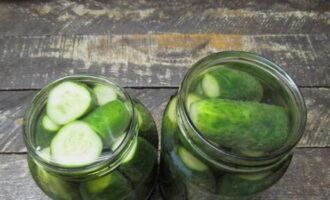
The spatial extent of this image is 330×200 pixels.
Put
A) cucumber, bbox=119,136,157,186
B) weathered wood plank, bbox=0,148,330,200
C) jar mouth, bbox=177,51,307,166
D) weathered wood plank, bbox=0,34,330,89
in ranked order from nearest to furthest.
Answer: jar mouth, bbox=177,51,307,166 → cucumber, bbox=119,136,157,186 → weathered wood plank, bbox=0,148,330,200 → weathered wood plank, bbox=0,34,330,89

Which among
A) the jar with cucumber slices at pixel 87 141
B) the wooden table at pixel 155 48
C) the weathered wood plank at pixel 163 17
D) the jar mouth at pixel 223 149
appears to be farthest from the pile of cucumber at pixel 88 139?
the weathered wood plank at pixel 163 17

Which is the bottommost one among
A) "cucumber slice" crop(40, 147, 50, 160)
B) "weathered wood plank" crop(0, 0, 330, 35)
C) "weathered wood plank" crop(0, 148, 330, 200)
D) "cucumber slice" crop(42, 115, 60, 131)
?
"weathered wood plank" crop(0, 148, 330, 200)

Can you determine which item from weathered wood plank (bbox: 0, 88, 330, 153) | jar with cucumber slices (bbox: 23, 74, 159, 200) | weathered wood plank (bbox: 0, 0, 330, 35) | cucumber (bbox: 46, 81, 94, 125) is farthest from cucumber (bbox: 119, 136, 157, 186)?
weathered wood plank (bbox: 0, 0, 330, 35)

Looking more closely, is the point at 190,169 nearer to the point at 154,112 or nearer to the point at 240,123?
the point at 240,123

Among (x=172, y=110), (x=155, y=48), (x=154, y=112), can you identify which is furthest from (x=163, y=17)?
(x=172, y=110)

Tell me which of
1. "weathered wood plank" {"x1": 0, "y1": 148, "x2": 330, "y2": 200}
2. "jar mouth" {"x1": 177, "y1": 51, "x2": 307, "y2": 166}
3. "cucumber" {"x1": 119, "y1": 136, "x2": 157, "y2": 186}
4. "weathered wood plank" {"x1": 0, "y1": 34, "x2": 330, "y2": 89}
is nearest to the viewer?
"jar mouth" {"x1": 177, "y1": 51, "x2": 307, "y2": 166}

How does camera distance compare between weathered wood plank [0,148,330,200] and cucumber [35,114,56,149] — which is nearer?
cucumber [35,114,56,149]

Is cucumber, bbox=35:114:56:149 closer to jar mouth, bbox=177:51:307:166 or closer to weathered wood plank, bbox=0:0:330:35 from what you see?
jar mouth, bbox=177:51:307:166
